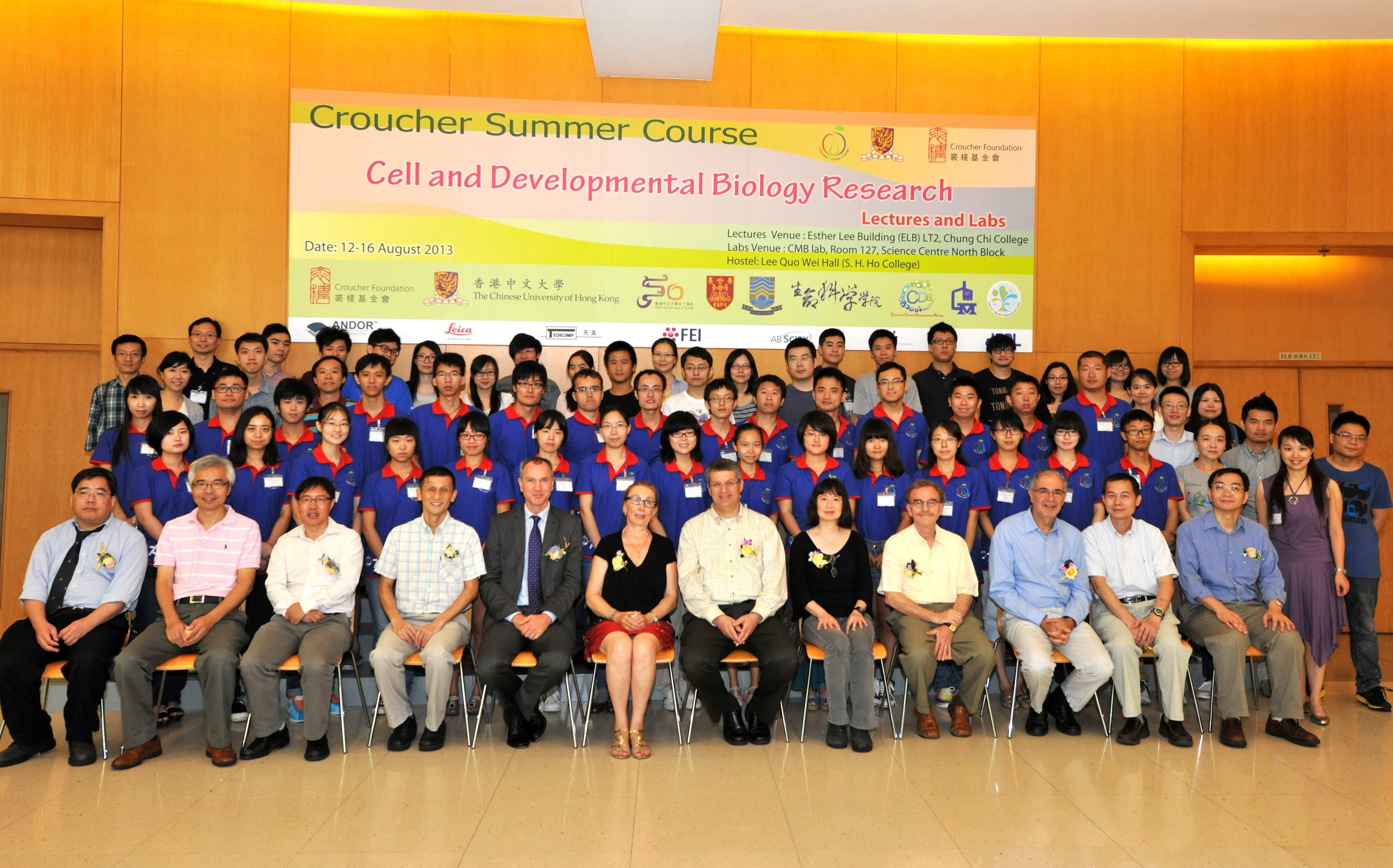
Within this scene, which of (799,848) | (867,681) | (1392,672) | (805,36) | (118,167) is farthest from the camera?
(805,36)

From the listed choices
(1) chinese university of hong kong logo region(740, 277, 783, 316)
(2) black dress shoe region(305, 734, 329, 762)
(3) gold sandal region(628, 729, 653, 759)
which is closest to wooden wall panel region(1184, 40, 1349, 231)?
(1) chinese university of hong kong logo region(740, 277, 783, 316)

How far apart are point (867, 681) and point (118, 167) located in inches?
224

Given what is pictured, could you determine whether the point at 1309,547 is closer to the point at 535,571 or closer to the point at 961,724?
the point at 961,724

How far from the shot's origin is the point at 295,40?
6094mm

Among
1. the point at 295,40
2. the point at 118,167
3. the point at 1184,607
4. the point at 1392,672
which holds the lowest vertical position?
the point at 1392,672

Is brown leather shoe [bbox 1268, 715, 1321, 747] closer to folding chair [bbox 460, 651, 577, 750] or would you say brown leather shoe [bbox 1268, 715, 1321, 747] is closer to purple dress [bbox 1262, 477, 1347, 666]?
purple dress [bbox 1262, 477, 1347, 666]

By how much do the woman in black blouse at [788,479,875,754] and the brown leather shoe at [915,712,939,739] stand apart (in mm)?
253

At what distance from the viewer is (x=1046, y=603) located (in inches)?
172

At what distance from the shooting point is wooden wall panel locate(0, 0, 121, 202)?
583 cm

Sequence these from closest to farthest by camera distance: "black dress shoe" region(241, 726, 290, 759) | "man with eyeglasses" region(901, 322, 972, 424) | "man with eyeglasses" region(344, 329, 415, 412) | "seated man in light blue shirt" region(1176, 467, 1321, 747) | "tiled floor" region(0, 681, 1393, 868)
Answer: "tiled floor" region(0, 681, 1393, 868) → "black dress shoe" region(241, 726, 290, 759) → "seated man in light blue shirt" region(1176, 467, 1321, 747) → "man with eyeglasses" region(344, 329, 415, 412) → "man with eyeglasses" region(901, 322, 972, 424)

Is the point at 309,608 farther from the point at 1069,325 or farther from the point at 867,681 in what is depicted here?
the point at 1069,325

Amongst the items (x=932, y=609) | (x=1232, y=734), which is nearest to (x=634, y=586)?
(x=932, y=609)

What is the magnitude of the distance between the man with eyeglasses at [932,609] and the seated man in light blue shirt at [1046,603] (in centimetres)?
16

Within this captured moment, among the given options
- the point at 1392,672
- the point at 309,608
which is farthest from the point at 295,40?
the point at 1392,672
